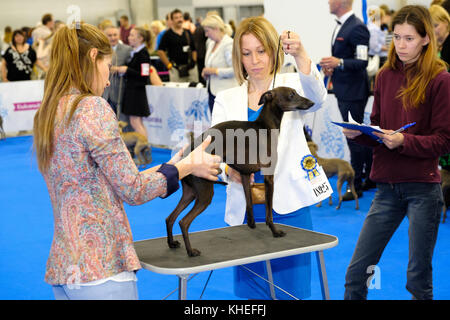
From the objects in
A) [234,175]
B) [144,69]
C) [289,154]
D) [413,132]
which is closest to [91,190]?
[234,175]

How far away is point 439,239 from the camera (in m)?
4.88

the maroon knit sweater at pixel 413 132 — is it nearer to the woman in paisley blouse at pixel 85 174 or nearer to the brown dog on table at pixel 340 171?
the woman in paisley blouse at pixel 85 174

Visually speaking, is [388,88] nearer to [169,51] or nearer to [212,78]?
[212,78]

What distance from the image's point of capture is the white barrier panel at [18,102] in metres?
11.5

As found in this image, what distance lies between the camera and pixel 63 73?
1.96 meters

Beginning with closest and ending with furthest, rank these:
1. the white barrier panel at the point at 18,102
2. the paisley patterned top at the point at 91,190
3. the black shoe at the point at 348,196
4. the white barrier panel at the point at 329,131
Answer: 1. the paisley patterned top at the point at 91,190
2. the black shoe at the point at 348,196
3. the white barrier panel at the point at 329,131
4. the white barrier panel at the point at 18,102

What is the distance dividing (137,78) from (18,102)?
4.09 m

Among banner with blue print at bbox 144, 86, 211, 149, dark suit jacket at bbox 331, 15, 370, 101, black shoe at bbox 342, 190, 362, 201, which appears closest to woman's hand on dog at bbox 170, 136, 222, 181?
dark suit jacket at bbox 331, 15, 370, 101

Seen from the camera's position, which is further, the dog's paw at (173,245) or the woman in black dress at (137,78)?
the woman in black dress at (137,78)

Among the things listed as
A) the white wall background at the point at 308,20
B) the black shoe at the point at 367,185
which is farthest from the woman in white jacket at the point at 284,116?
the white wall background at the point at 308,20

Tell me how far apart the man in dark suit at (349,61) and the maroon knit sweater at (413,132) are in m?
3.03

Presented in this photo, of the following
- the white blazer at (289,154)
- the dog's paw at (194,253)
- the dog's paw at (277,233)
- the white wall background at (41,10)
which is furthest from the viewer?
the white wall background at (41,10)

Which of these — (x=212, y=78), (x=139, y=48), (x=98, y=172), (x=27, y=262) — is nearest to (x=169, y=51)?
(x=139, y=48)

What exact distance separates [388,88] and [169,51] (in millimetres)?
8880
